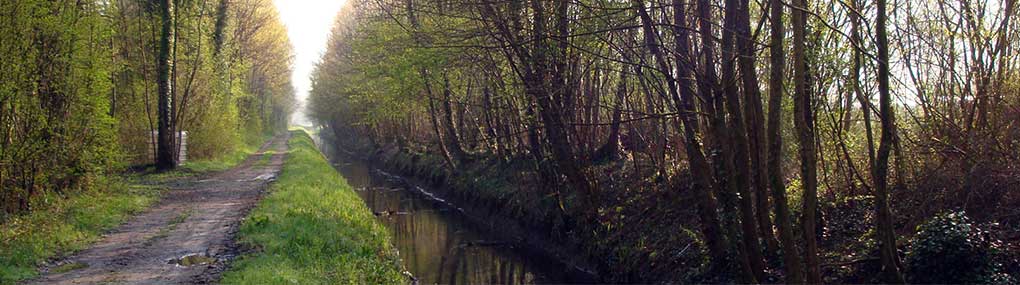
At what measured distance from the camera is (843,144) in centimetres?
1081

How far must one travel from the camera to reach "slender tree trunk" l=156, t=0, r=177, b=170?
23.3 metres

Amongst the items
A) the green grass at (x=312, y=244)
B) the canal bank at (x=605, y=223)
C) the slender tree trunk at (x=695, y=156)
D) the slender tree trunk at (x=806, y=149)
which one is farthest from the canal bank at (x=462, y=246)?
the slender tree trunk at (x=806, y=149)

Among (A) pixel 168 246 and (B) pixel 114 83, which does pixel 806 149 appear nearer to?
(A) pixel 168 246

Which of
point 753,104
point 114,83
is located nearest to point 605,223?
point 753,104

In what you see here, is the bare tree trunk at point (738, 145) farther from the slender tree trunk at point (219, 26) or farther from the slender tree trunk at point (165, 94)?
the slender tree trunk at point (219, 26)

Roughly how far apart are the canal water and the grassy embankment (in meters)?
5.58

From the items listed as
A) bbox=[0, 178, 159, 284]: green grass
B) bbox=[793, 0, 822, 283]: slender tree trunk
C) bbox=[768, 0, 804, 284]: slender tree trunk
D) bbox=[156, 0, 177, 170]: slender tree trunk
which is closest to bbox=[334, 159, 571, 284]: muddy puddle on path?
bbox=[0, 178, 159, 284]: green grass

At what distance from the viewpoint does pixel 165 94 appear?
2381 cm

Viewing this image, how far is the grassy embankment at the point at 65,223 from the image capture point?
377 inches

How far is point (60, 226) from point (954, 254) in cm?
1271

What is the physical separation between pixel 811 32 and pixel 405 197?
19.7 m

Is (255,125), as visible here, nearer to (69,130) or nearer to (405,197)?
Answer: (405,197)

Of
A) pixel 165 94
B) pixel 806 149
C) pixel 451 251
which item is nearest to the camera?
pixel 806 149

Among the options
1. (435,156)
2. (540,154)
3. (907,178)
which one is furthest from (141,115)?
(907,178)
